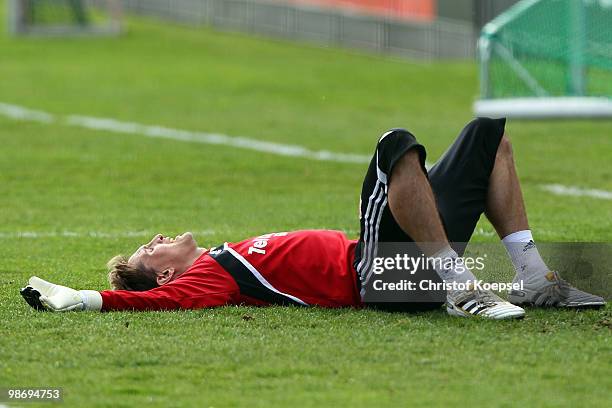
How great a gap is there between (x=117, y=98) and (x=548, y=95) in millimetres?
7121

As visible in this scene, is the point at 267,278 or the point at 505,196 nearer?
the point at 267,278

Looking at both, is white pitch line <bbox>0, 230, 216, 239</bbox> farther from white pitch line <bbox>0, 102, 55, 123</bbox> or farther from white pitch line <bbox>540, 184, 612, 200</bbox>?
white pitch line <bbox>0, 102, 55, 123</bbox>

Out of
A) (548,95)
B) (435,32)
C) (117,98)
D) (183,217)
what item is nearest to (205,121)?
(117,98)

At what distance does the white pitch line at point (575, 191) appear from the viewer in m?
12.3

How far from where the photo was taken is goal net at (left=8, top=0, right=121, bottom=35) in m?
30.7

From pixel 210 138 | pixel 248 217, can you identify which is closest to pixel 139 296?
pixel 248 217

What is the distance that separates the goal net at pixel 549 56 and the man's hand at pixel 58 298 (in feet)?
36.9

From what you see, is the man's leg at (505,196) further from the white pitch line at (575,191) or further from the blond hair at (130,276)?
the white pitch line at (575,191)

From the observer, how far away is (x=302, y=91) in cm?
2266

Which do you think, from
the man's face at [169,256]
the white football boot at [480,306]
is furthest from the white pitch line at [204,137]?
the man's face at [169,256]

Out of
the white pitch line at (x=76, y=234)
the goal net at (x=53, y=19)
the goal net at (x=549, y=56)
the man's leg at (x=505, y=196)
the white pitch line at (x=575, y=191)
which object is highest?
the goal net at (x=53, y=19)

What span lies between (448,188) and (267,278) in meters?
1.06

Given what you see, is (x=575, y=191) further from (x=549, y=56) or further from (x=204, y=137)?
(x=549, y=56)

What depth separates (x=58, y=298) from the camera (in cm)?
712
